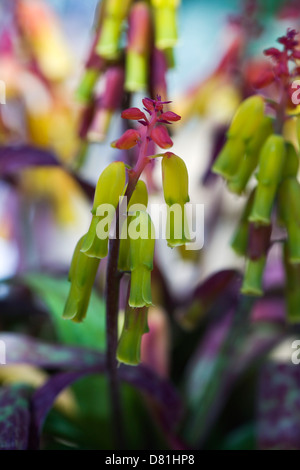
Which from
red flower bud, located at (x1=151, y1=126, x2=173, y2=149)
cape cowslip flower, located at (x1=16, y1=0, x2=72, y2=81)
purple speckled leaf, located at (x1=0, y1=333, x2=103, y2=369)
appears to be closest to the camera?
red flower bud, located at (x1=151, y1=126, x2=173, y2=149)

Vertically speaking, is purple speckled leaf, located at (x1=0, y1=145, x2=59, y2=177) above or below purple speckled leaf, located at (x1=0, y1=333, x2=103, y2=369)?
above

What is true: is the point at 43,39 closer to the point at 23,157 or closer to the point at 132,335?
the point at 23,157

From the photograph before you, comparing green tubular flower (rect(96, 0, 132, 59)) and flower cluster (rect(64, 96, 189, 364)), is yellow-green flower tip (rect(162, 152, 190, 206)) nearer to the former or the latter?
flower cluster (rect(64, 96, 189, 364))

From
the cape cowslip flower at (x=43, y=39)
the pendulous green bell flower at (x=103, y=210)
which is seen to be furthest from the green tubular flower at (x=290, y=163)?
the cape cowslip flower at (x=43, y=39)

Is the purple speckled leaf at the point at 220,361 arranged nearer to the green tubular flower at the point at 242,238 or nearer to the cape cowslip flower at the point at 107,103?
the green tubular flower at the point at 242,238

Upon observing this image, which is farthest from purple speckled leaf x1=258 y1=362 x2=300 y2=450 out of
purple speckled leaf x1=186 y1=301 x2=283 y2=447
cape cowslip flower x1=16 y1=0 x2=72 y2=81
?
cape cowslip flower x1=16 y1=0 x2=72 y2=81

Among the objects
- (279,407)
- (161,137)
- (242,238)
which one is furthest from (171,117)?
(279,407)

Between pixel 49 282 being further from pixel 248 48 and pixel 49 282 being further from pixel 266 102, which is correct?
pixel 248 48
